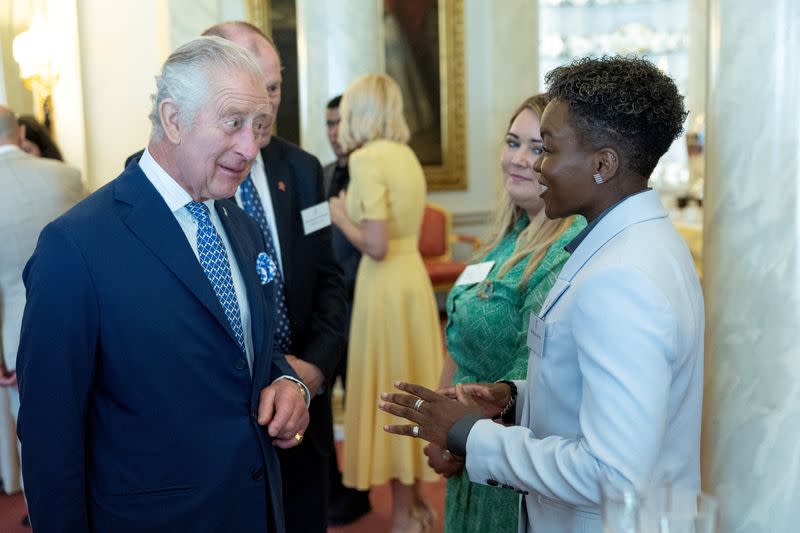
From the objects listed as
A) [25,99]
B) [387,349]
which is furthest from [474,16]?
[387,349]

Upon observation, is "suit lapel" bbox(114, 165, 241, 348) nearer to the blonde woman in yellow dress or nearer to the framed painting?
the blonde woman in yellow dress

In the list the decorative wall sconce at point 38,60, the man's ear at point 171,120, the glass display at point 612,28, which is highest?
the glass display at point 612,28

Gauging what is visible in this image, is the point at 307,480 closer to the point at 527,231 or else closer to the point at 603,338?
the point at 527,231

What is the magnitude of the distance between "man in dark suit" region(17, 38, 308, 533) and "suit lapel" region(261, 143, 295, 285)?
25.9 inches

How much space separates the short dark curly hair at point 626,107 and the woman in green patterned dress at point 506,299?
2.08ft

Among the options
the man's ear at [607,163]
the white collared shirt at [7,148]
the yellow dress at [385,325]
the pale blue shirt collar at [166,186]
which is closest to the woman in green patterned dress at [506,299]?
the man's ear at [607,163]

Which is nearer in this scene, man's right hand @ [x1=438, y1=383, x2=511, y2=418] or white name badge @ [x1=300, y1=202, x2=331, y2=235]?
man's right hand @ [x1=438, y1=383, x2=511, y2=418]

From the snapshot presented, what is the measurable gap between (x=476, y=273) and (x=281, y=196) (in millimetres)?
639

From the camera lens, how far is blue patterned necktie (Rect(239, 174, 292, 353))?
8.14 feet

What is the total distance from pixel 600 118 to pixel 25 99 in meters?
4.42

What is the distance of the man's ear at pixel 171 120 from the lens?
1.72 m

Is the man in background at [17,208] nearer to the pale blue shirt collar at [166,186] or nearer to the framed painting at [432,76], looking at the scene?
the pale blue shirt collar at [166,186]

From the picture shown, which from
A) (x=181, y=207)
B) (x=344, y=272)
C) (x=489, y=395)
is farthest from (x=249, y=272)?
(x=344, y=272)

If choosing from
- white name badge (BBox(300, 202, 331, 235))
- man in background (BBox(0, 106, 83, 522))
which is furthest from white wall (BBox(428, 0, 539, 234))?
white name badge (BBox(300, 202, 331, 235))
